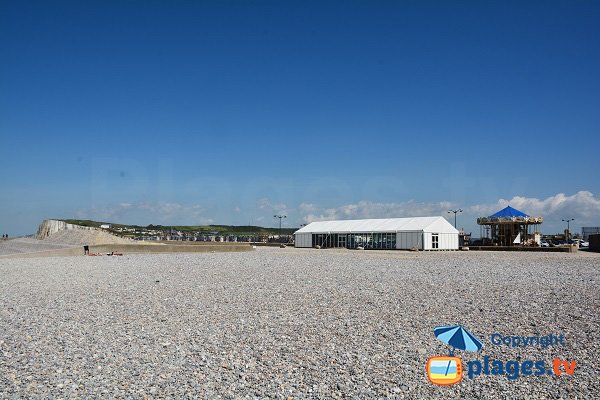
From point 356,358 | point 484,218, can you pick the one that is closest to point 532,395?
point 356,358

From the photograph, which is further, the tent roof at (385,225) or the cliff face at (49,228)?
the cliff face at (49,228)

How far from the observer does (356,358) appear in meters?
7.99

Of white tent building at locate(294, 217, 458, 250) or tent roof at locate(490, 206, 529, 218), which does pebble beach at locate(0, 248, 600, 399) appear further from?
tent roof at locate(490, 206, 529, 218)

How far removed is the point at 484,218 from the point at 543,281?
44260mm

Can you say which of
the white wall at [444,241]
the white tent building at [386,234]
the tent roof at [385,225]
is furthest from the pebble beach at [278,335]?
the tent roof at [385,225]

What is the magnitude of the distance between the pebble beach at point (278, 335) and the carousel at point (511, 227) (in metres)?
43.2

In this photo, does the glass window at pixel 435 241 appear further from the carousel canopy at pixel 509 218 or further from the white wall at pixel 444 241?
the carousel canopy at pixel 509 218

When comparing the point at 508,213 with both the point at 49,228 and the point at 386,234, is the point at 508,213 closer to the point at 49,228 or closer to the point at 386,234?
the point at 386,234

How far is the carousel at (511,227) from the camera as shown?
188 feet

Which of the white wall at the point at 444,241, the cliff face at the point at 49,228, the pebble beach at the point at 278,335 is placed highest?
the cliff face at the point at 49,228

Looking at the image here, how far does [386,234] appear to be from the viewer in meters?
51.0

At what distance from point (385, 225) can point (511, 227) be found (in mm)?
16304

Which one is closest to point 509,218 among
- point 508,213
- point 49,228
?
point 508,213

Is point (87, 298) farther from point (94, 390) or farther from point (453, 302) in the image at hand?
point (453, 302)
